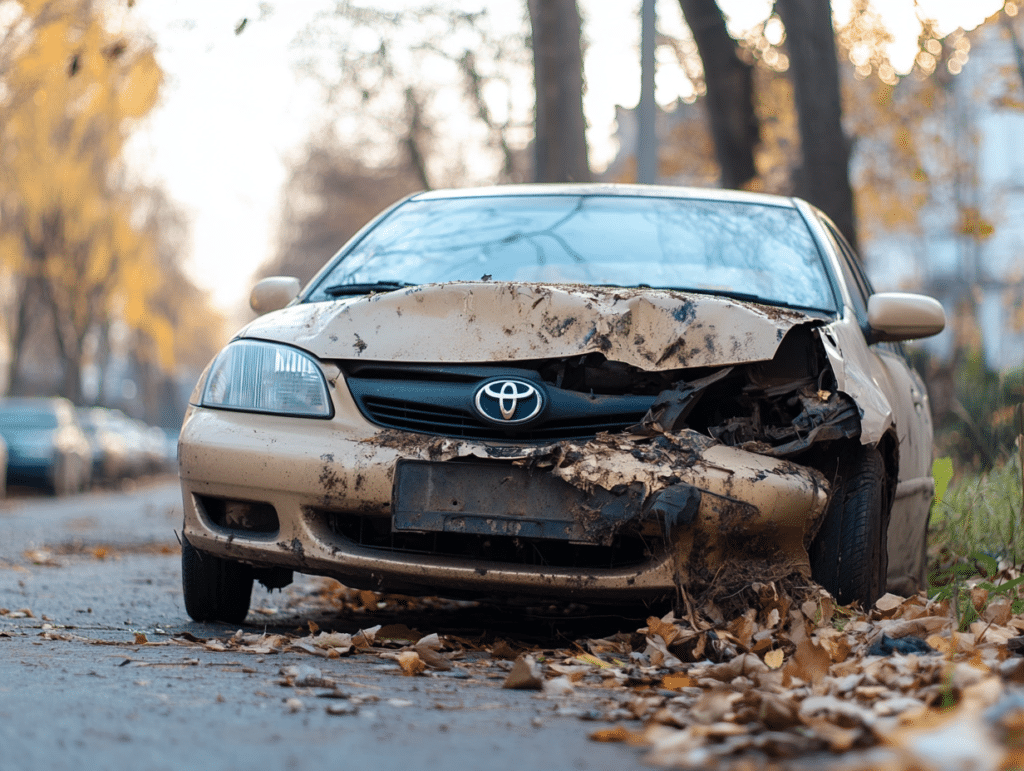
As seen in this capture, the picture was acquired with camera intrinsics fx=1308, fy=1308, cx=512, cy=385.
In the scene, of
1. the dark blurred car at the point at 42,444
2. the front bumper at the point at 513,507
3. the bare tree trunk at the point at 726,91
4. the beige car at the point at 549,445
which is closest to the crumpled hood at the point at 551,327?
the beige car at the point at 549,445

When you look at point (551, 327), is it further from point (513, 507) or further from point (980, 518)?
point (980, 518)

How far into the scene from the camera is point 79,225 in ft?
102

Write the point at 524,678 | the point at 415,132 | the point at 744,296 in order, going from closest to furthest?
1. the point at 524,678
2. the point at 744,296
3. the point at 415,132

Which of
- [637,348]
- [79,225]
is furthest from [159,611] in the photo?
[79,225]

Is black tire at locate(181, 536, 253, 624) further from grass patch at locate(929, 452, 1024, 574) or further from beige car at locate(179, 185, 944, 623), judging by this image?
grass patch at locate(929, 452, 1024, 574)

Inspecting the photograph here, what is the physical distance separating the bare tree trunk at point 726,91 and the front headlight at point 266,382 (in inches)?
364

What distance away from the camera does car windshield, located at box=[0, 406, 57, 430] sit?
21.1m

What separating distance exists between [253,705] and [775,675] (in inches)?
48.1

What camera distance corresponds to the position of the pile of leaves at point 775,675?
7.63 ft

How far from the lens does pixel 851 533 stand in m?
3.80

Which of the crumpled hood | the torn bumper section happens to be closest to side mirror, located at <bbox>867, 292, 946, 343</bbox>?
the crumpled hood

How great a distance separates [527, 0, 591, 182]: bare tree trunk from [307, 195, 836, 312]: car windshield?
29.1 ft

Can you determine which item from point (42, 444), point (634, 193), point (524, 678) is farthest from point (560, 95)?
point (524, 678)

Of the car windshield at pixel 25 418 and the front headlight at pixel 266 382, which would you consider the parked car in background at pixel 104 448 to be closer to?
the car windshield at pixel 25 418
